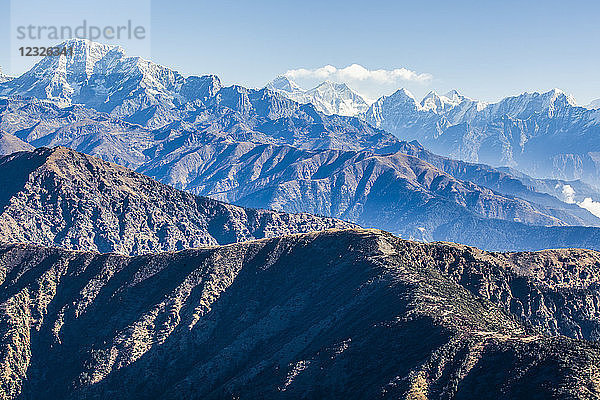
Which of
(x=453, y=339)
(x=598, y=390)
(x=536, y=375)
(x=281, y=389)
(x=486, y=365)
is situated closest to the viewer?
(x=598, y=390)

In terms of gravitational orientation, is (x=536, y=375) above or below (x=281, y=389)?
above

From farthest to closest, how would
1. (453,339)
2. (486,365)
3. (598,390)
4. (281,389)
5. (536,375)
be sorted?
(281,389), (453,339), (486,365), (536,375), (598,390)

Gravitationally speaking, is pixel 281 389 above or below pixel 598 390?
below

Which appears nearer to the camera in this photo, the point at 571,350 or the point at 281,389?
the point at 571,350

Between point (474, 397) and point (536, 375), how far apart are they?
15.9m

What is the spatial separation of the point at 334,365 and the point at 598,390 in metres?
77.2

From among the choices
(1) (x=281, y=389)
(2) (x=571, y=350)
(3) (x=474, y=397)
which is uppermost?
(2) (x=571, y=350)

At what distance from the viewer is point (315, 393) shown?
188 meters

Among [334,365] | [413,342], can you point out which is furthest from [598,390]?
[334,365]

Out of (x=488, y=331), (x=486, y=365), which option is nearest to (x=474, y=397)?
(x=486, y=365)

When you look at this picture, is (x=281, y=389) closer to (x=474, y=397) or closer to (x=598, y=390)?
(x=474, y=397)

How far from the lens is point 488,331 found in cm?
19088

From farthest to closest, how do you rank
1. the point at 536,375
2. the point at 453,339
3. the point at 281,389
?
the point at 281,389
the point at 453,339
the point at 536,375

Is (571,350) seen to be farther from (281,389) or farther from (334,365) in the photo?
(281,389)
